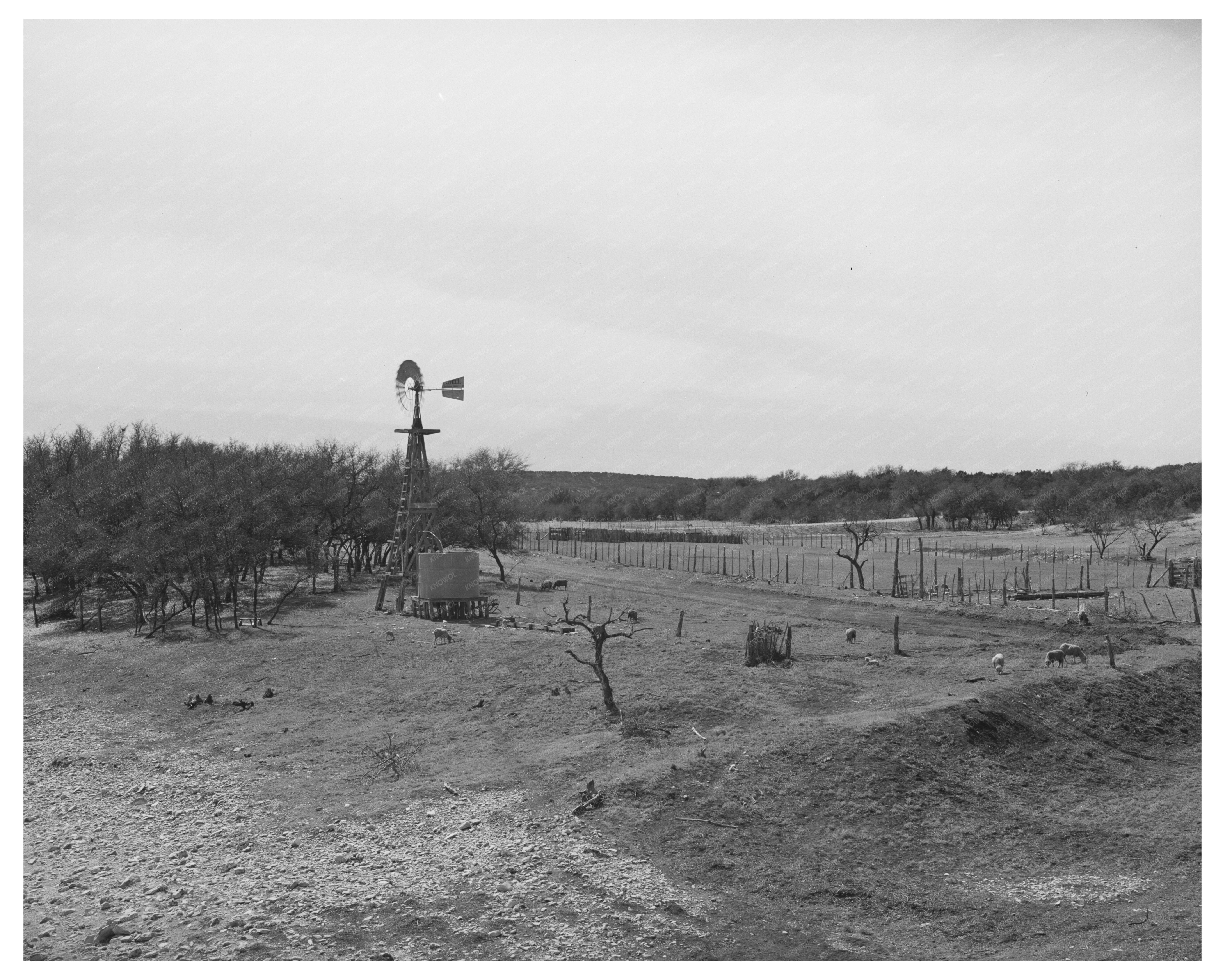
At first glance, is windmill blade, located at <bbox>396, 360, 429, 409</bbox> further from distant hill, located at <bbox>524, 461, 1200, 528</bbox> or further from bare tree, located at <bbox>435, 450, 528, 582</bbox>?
distant hill, located at <bbox>524, 461, 1200, 528</bbox>

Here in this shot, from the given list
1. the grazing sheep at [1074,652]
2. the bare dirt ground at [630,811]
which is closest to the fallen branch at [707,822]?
the bare dirt ground at [630,811]

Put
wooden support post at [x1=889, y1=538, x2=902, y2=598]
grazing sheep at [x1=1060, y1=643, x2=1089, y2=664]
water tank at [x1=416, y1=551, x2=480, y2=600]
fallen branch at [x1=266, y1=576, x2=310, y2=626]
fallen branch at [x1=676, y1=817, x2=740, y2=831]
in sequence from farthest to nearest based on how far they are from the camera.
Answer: wooden support post at [x1=889, y1=538, x2=902, y2=598]
fallen branch at [x1=266, y1=576, x2=310, y2=626]
water tank at [x1=416, y1=551, x2=480, y2=600]
grazing sheep at [x1=1060, y1=643, x2=1089, y2=664]
fallen branch at [x1=676, y1=817, x2=740, y2=831]

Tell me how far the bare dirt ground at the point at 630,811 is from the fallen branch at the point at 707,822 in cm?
6

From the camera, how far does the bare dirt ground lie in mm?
9266

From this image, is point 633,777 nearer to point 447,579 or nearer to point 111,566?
point 447,579

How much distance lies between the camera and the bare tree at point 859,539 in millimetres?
41938

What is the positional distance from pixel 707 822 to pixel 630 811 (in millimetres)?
923

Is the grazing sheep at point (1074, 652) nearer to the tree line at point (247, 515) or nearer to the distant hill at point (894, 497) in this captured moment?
the tree line at point (247, 515)

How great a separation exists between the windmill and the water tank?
0.60m

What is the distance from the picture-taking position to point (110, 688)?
73.2 feet

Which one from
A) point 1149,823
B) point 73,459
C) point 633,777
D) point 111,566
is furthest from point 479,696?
point 73,459

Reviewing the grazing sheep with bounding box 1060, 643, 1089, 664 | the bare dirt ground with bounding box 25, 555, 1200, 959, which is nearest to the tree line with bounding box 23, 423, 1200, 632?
the bare dirt ground with bounding box 25, 555, 1200, 959

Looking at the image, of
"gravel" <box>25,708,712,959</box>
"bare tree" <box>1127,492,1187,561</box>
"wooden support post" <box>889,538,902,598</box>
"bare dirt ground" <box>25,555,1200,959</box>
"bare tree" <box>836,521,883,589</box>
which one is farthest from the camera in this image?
"bare tree" <box>1127,492,1187,561</box>

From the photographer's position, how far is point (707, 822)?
11.6m
